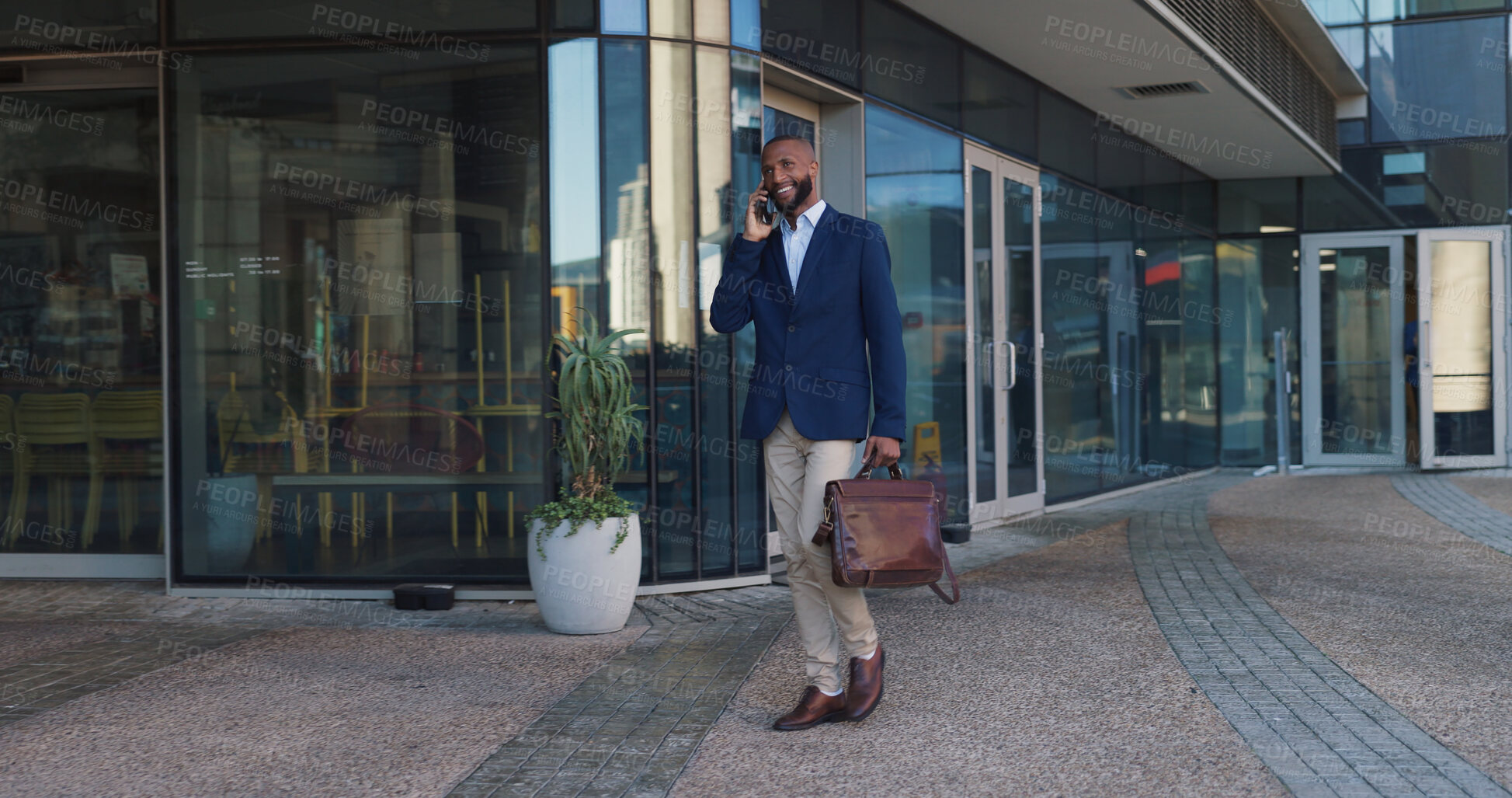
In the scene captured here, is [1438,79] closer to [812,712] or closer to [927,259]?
[927,259]

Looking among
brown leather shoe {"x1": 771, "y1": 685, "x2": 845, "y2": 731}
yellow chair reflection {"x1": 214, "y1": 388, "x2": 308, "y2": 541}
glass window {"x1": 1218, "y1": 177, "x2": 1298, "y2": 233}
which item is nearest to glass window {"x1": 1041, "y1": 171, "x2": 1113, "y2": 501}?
glass window {"x1": 1218, "y1": 177, "x2": 1298, "y2": 233}

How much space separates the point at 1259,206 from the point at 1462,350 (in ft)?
8.18

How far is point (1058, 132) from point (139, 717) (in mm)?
7741

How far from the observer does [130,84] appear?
6.64 metres

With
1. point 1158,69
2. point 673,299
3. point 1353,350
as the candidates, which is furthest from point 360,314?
point 1353,350

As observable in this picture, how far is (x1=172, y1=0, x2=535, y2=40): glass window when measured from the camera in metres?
5.88

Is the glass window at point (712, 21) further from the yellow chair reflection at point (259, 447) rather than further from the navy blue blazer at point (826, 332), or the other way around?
the yellow chair reflection at point (259, 447)

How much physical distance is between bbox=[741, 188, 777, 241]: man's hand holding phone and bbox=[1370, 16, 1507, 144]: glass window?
11820 mm

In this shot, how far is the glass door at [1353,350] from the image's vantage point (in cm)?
1320

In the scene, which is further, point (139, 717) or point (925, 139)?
point (925, 139)

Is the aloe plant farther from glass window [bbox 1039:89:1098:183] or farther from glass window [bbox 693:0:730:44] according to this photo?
glass window [bbox 1039:89:1098:183]

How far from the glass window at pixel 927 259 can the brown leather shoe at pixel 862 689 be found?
387cm

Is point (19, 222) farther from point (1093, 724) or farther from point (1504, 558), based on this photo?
point (1504, 558)

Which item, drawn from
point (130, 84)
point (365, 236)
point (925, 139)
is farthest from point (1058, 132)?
point (130, 84)
